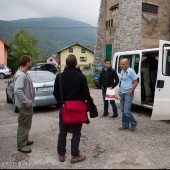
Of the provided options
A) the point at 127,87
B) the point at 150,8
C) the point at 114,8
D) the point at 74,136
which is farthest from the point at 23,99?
the point at 114,8

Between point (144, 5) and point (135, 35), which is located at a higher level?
point (144, 5)

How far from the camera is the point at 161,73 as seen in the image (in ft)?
23.2

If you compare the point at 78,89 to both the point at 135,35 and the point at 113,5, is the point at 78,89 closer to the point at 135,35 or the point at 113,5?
the point at 135,35

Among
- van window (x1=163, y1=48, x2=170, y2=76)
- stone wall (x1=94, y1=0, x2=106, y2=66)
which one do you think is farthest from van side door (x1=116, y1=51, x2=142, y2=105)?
stone wall (x1=94, y1=0, x2=106, y2=66)

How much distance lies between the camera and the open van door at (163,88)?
689 centimetres

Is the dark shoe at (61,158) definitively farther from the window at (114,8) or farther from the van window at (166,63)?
the window at (114,8)

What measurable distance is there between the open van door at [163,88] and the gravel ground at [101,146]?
468 millimetres

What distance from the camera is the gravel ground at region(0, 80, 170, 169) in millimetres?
4812

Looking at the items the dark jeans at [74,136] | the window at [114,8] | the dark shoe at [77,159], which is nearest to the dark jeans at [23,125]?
the dark jeans at [74,136]

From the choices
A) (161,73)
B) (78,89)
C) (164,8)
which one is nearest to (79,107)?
(78,89)

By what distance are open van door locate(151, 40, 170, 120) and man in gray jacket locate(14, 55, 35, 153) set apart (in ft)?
10.3

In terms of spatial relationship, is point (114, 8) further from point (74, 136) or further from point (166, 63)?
point (74, 136)

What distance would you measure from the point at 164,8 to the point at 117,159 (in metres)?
26.0

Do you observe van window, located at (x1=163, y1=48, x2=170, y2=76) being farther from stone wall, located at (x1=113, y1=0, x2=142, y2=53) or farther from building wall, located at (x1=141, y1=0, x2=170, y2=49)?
building wall, located at (x1=141, y1=0, x2=170, y2=49)
